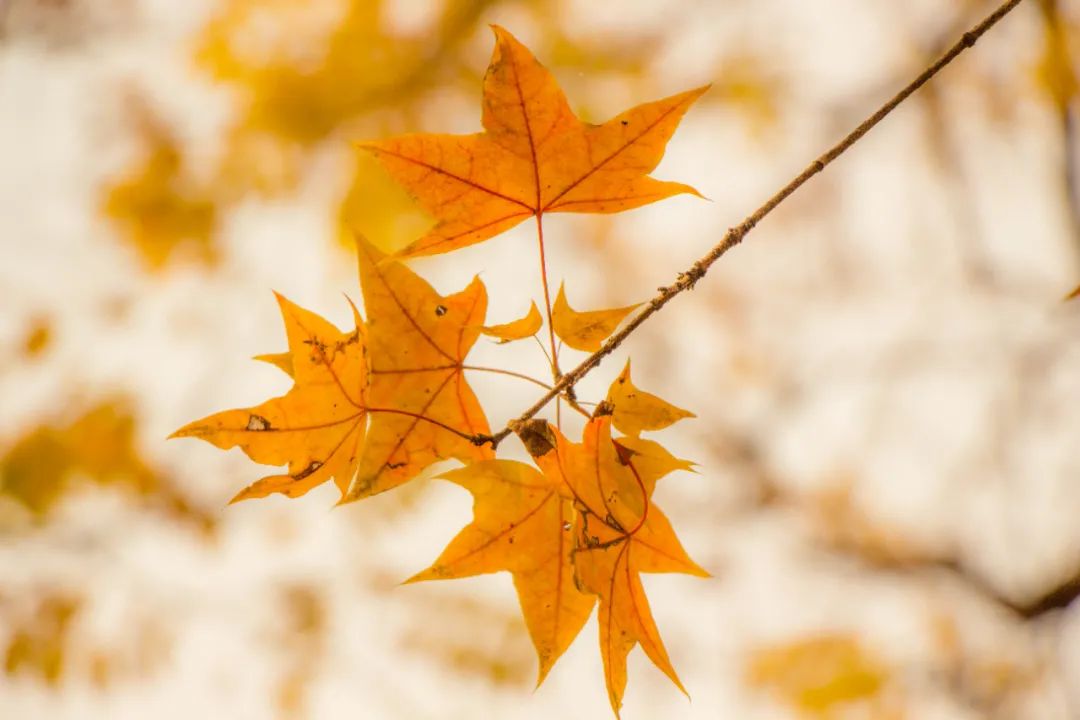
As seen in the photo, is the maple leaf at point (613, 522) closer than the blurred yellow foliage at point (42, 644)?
Yes

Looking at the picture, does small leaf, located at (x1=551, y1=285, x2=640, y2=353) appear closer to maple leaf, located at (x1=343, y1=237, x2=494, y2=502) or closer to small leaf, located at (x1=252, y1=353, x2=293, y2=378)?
maple leaf, located at (x1=343, y1=237, x2=494, y2=502)

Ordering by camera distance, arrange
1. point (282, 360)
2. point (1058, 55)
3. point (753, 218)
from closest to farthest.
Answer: point (753, 218) < point (282, 360) < point (1058, 55)

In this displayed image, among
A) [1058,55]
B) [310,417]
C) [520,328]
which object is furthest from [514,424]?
[1058,55]

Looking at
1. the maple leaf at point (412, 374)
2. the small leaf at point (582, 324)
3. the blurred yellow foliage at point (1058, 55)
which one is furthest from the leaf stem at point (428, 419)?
the blurred yellow foliage at point (1058, 55)

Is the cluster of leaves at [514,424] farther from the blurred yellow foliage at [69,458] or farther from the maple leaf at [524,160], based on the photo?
the blurred yellow foliage at [69,458]

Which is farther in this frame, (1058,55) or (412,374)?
(1058,55)

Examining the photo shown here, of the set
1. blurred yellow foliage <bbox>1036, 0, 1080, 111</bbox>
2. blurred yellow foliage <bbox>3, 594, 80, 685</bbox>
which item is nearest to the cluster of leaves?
blurred yellow foliage <bbox>1036, 0, 1080, 111</bbox>

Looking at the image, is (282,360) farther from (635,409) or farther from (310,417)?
(635,409)

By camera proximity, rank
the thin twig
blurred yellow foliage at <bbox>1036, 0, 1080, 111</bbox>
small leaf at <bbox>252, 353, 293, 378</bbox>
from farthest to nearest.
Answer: blurred yellow foliage at <bbox>1036, 0, 1080, 111</bbox> < small leaf at <bbox>252, 353, 293, 378</bbox> < the thin twig
